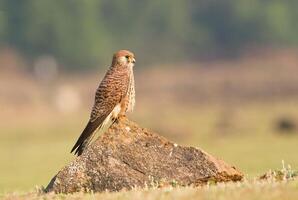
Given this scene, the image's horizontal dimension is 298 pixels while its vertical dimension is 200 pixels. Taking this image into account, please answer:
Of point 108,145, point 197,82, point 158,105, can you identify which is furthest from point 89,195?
point 197,82

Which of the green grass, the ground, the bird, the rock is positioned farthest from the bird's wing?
the green grass

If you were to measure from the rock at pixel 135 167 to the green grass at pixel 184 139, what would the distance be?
26.4ft

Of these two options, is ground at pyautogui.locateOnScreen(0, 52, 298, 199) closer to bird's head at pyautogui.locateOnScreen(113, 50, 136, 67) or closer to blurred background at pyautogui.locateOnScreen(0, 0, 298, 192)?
blurred background at pyautogui.locateOnScreen(0, 0, 298, 192)

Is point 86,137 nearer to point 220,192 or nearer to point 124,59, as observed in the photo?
point 124,59

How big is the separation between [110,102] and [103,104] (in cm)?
10

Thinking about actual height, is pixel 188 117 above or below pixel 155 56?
below

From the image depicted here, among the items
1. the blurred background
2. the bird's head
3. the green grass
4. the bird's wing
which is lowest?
the bird's wing

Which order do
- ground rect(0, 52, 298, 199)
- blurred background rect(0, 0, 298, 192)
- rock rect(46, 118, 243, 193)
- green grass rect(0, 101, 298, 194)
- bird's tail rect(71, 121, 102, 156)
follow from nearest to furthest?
rock rect(46, 118, 243, 193) < bird's tail rect(71, 121, 102, 156) < ground rect(0, 52, 298, 199) < green grass rect(0, 101, 298, 194) < blurred background rect(0, 0, 298, 192)

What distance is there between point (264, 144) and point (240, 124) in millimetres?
10388

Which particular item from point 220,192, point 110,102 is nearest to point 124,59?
point 110,102

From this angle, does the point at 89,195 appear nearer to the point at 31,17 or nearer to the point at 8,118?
the point at 8,118

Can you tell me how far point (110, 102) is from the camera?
14.6m

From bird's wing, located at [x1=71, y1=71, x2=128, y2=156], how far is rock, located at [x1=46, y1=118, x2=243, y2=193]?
0.19m

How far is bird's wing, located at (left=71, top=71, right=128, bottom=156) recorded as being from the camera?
47.6 feet
